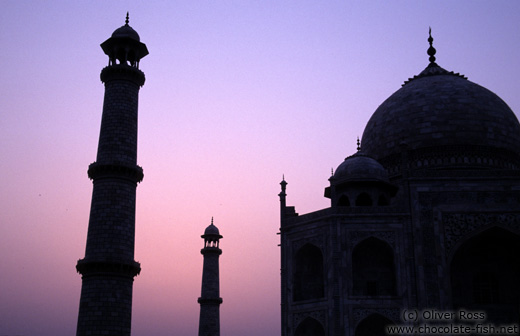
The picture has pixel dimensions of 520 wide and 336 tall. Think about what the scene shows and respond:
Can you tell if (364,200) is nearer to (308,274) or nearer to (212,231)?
(308,274)

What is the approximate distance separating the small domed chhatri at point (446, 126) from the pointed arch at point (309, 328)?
8.82 meters

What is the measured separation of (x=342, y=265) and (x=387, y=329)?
2600 millimetres

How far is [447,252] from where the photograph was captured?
2086 centimetres

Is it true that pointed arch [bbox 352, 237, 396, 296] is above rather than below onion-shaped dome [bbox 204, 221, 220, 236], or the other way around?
below

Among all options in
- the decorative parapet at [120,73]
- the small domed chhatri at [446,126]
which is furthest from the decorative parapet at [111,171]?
the small domed chhatri at [446,126]

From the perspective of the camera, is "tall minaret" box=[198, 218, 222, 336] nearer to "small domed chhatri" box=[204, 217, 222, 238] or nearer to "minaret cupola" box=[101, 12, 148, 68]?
"small domed chhatri" box=[204, 217, 222, 238]

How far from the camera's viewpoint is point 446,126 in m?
26.6

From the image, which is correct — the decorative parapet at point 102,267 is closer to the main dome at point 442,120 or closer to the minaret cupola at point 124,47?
the minaret cupola at point 124,47

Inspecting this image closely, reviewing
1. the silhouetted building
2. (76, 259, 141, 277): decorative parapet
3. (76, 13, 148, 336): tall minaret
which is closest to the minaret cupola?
(76, 13, 148, 336): tall minaret

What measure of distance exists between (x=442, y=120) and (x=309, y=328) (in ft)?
37.8

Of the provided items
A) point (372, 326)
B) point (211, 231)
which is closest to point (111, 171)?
point (372, 326)

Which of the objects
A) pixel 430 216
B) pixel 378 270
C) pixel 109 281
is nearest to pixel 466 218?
pixel 430 216

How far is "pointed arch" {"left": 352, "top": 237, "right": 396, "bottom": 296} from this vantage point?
21219 millimetres

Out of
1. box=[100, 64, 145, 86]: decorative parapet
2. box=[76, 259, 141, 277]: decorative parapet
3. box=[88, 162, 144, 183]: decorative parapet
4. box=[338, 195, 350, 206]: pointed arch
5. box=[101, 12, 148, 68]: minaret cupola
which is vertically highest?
box=[101, 12, 148, 68]: minaret cupola
